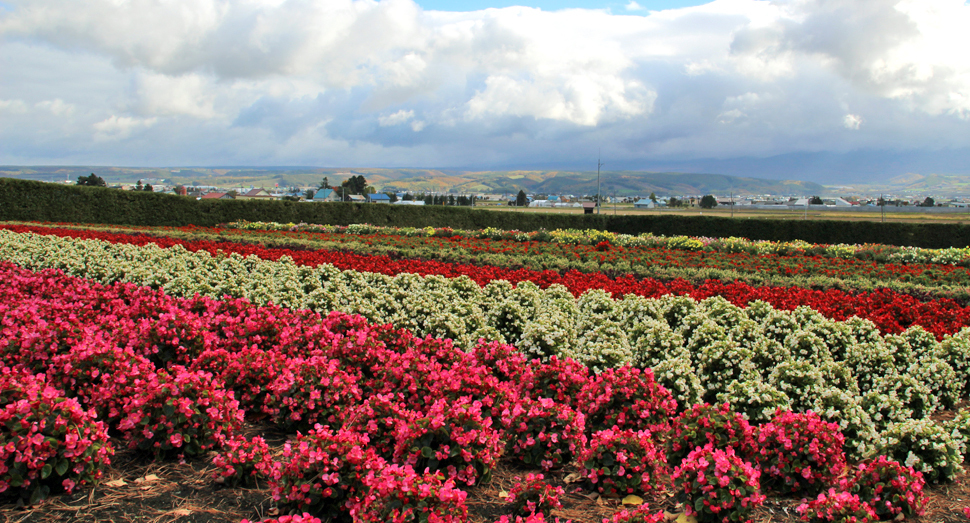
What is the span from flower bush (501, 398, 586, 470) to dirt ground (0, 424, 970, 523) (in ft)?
0.43

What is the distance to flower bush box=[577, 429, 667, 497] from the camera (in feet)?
9.19

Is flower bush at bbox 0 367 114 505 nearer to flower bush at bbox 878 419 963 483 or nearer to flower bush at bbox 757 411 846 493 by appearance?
flower bush at bbox 757 411 846 493

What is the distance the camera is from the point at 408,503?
2365 millimetres

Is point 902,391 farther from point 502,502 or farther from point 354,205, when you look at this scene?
point 354,205

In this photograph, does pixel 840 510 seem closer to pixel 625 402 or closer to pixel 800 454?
pixel 800 454

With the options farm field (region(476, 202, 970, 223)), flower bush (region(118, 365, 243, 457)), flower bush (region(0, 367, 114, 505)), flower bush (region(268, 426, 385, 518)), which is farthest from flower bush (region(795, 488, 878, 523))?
farm field (region(476, 202, 970, 223))

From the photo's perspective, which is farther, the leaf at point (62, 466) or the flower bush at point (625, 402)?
the flower bush at point (625, 402)

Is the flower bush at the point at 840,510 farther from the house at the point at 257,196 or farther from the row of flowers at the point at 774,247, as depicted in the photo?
the house at the point at 257,196

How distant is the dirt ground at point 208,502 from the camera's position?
267cm

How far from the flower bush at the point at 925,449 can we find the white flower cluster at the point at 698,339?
4.7 inches

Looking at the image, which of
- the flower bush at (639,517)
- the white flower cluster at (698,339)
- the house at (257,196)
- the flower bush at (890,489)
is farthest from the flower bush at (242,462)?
the house at (257,196)

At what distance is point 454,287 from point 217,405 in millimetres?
3511

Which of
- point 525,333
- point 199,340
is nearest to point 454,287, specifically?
point 525,333

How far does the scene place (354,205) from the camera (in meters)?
28.3
